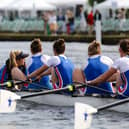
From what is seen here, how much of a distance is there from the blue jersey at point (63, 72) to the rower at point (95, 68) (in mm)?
517

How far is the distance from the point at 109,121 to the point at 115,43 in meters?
20.3

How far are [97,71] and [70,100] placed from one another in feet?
2.66

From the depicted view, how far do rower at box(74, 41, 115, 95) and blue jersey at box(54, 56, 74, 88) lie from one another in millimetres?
517

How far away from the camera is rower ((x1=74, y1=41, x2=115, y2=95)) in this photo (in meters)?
15.5

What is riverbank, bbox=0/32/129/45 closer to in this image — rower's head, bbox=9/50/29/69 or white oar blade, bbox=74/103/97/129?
rower's head, bbox=9/50/29/69

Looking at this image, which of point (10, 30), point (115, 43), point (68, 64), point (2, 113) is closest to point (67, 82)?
point (68, 64)

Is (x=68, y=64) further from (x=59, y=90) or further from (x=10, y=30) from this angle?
(x=10, y=30)

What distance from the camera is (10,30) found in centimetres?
4619

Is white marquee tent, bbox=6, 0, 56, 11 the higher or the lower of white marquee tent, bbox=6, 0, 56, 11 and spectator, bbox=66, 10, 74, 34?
the higher

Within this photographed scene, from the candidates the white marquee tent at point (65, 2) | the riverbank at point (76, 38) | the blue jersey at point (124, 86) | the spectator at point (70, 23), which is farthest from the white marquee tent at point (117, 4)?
the blue jersey at point (124, 86)

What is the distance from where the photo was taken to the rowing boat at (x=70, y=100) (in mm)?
14946

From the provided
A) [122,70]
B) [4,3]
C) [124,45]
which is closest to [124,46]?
[124,45]

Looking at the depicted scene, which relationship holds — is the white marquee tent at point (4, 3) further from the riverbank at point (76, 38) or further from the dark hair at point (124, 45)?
the dark hair at point (124, 45)

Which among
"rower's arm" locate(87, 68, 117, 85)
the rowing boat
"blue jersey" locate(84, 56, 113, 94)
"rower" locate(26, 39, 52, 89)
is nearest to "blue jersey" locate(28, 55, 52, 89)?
"rower" locate(26, 39, 52, 89)
